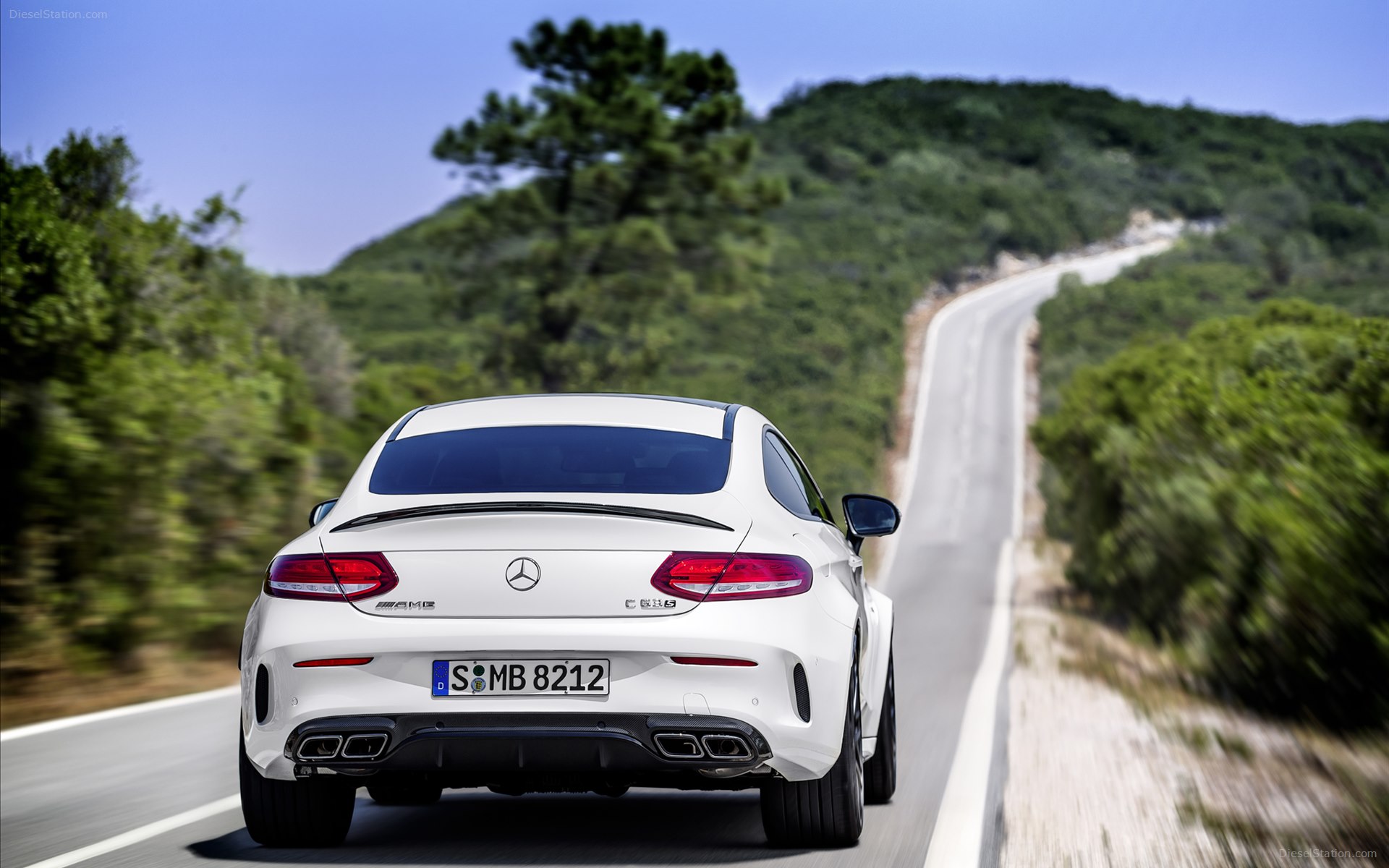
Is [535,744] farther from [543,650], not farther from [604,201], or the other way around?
[604,201]

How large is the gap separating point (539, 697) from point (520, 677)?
0.27 ft

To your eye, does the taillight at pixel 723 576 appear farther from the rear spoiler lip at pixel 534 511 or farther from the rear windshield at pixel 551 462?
the rear windshield at pixel 551 462

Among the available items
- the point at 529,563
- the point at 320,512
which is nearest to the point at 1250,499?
the point at 320,512

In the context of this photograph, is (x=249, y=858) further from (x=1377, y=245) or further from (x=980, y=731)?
(x=1377, y=245)

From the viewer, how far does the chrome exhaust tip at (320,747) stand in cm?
466

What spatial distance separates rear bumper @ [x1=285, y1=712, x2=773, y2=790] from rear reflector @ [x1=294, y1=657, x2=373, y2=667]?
0.17 meters

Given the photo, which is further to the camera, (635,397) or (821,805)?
(635,397)

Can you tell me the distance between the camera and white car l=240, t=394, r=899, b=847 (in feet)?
15.0

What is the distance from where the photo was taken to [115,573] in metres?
12.1

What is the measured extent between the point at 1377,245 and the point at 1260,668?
107891mm

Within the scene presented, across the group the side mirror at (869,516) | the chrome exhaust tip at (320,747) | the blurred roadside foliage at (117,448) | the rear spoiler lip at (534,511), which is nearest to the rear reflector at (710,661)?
the rear spoiler lip at (534,511)

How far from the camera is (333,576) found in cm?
473

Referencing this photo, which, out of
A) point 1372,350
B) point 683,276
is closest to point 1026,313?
point 683,276

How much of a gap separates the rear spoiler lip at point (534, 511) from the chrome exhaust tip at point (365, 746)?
0.67 metres
